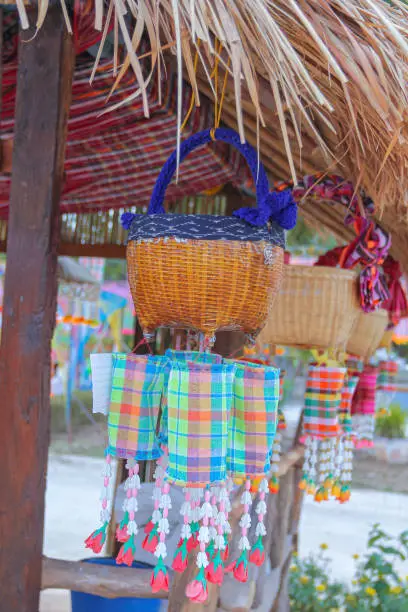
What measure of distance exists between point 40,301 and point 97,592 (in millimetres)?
868

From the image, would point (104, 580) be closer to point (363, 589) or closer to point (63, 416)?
point (363, 589)

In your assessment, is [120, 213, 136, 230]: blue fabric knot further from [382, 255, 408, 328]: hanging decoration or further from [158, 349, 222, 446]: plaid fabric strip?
[382, 255, 408, 328]: hanging decoration

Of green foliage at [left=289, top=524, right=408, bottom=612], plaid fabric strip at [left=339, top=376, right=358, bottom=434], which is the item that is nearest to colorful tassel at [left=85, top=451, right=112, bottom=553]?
plaid fabric strip at [left=339, top=376, right=358, bottom=434]

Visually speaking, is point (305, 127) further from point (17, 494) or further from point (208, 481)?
point (17, 494)

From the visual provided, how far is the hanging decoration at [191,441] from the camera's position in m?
1.47

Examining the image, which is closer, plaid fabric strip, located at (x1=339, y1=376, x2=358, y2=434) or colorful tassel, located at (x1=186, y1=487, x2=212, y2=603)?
colorful tassel, located at (x1=186, y1=487, x2=212, y2=603)

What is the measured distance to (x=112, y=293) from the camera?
10.6 m

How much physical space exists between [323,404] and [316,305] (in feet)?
1.41

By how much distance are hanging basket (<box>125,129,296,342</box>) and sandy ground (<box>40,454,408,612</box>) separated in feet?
10.9

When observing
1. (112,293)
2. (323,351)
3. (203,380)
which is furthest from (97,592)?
(112,293)

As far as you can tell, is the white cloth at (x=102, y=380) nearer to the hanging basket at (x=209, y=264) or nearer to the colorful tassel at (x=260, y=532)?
the hanging basket at (x=209, y=264)

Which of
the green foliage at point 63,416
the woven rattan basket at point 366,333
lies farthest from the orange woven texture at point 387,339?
the green foliage at point 63,416

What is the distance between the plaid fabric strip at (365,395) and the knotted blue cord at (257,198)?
1.97 metres

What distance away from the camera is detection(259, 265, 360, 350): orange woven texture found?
227 cm
